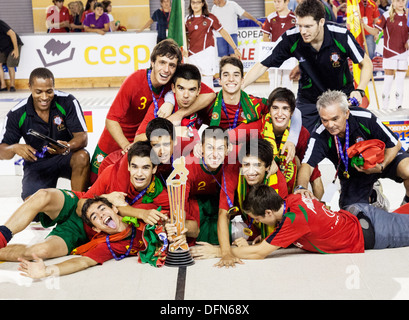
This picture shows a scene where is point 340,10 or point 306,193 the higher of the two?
point 340,10

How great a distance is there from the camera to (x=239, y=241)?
409 centimetres

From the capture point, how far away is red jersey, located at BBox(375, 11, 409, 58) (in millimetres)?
8883

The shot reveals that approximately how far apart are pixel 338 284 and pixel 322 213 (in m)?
0.54

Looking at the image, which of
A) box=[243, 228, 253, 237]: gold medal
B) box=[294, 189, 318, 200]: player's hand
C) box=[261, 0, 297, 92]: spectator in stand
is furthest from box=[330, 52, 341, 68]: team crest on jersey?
box=[261, 0, 297, 92]: spectator in stand

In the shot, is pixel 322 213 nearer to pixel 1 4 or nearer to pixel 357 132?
pixel 357 132

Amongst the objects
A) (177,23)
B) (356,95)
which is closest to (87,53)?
(177,23)

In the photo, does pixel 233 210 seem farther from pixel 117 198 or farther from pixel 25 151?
pixel 25 151

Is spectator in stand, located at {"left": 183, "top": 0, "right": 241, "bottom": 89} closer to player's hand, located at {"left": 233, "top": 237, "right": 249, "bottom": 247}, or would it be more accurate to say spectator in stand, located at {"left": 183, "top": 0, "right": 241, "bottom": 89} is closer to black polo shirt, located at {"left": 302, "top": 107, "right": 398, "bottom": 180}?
black polo shirt, located at {"left": 302, "top": 107, "right": 398, "bottom": 180}

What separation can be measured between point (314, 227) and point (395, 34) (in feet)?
19.7

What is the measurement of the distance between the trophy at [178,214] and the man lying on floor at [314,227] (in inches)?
6.0

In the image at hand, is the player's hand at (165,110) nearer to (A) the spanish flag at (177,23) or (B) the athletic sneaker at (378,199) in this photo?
(B) the athletic sneaker at (378,199)

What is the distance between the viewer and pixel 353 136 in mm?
4664

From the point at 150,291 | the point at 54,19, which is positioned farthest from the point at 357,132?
the point at 54,19

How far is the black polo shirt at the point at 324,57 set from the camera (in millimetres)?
5188
